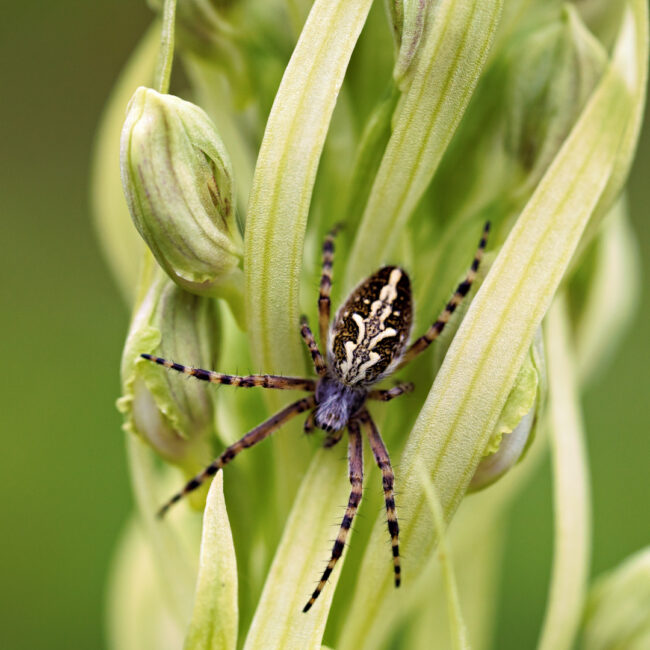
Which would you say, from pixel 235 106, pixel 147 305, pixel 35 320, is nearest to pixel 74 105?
pixel 35 320

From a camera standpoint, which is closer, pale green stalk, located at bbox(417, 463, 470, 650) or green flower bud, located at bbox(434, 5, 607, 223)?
pale green stalk, located at bbox(417, 463, 470, 650)

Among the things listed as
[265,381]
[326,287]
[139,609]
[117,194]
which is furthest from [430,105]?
[139,609]

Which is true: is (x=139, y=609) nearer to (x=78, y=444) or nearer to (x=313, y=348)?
(x=313, y=348)

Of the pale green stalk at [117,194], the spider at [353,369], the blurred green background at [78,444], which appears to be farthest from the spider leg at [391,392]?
the blurred green background at [78,444]

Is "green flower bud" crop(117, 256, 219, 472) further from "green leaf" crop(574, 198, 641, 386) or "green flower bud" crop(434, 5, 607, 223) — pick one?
"green leaf" crop(574, 198, 641, 386)

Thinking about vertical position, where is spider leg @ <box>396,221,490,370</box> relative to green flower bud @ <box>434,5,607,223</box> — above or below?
below

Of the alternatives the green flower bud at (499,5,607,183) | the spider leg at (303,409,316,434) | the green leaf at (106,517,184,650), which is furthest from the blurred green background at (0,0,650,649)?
the green flower bud at (499,5,607,183)
